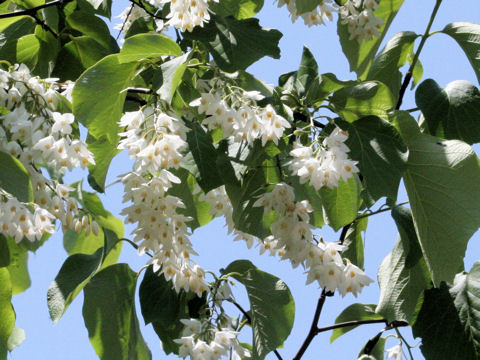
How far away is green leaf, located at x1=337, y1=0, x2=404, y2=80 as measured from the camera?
2.11 metres

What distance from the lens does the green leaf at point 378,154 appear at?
1595mm

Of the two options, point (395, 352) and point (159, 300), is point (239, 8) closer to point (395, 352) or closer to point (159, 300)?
point (159, 300)

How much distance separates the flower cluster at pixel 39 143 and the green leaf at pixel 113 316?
0.21 m

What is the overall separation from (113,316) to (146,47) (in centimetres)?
66

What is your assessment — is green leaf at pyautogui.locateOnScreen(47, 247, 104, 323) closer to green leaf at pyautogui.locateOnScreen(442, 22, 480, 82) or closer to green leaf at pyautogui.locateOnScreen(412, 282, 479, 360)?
green leaf at pyautogui.locateOnScreen(412, 282, 479, 360)

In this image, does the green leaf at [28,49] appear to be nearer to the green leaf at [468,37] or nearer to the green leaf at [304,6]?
the green leaf at [304,6]

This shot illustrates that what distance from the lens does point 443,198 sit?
1735mm

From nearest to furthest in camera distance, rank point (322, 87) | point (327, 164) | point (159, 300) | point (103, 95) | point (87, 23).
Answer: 1. point (327, 164)
2. point (103, 95)
3. point (322, 87)
4. point (159, 300)
5. point (87, 23)

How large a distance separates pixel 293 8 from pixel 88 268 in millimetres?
776

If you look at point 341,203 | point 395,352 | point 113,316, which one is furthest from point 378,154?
point 113,316

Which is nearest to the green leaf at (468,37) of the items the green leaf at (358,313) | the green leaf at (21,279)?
the green leaf at (358,313)

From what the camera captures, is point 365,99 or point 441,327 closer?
point 365,99

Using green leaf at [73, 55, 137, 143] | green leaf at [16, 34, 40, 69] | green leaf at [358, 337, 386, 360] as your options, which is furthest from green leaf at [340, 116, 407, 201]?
green leaf at [16, 34, 40, 69]

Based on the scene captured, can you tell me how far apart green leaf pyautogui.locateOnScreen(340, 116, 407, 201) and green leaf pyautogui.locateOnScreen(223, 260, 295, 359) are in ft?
1.20
